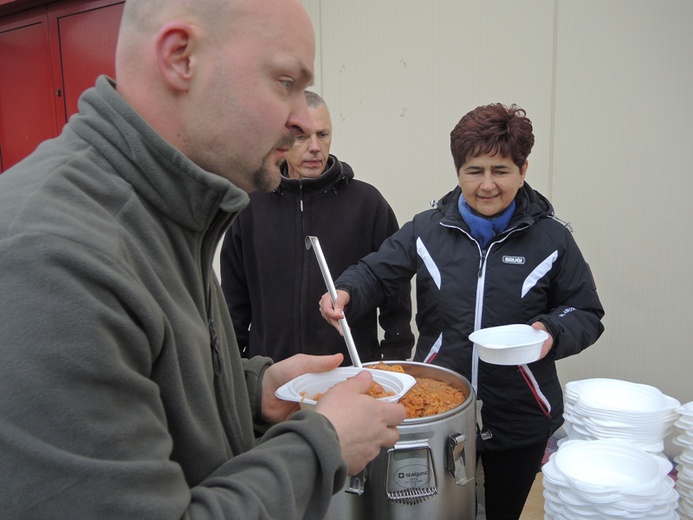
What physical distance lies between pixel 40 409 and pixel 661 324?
9.21 ft

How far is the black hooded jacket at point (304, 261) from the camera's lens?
2.22 metres

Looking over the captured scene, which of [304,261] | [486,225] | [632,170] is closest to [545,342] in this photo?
[486,225]

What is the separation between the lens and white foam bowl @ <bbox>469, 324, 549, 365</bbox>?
4.83ft

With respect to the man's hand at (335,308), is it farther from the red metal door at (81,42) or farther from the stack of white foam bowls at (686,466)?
the red metal door at (81,42)

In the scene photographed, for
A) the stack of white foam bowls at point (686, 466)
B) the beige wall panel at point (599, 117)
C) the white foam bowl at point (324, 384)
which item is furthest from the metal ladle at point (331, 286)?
the beige wall panel at point (599, 117)

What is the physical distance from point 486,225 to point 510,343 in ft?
1.52

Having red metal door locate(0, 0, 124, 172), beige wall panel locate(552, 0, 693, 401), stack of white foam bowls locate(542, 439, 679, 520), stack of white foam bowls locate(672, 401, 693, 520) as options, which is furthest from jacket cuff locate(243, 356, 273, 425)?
red metal door locate(0, 0, 124, 172)

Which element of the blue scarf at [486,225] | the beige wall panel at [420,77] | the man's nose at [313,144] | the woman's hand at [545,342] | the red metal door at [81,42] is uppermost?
the red metal door at [81,42]

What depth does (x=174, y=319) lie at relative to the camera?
0.71 m

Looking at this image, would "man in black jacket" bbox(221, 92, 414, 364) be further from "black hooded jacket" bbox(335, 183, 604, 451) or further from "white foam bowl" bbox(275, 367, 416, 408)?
"white foam bowl" bbox(275, 367, 416, 408)

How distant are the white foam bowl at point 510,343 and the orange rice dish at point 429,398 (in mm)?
135

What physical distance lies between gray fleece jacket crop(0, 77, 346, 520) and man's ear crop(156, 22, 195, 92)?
0.08 m

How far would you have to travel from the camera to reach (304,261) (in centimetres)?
222

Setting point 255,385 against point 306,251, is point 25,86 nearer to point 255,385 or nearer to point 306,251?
point 306,251
